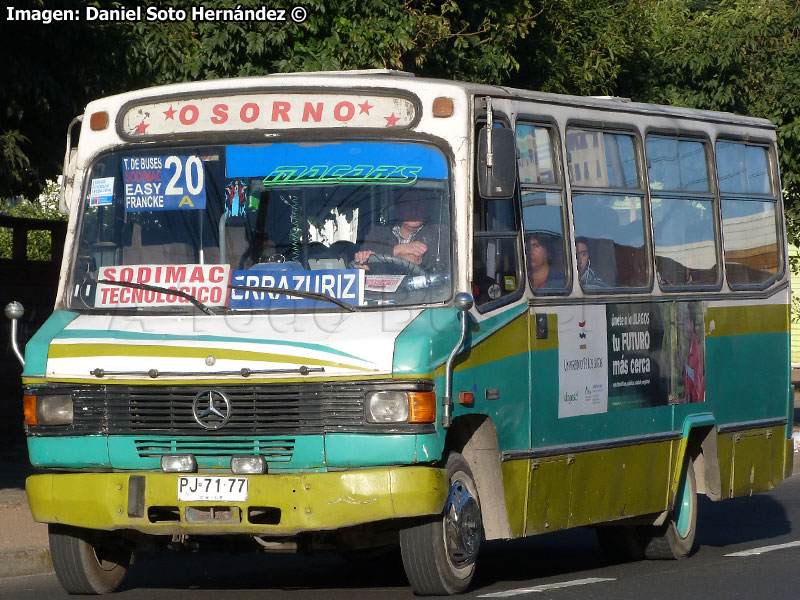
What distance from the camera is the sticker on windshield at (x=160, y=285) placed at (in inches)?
336

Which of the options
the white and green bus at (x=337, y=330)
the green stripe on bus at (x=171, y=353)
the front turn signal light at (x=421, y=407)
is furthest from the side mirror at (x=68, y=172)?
the front turn signal light at (x=421, y=407)

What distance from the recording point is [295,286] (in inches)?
331

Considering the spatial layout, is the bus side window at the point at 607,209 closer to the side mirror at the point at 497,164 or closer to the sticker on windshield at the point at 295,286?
the side mirror at the point at 497,164

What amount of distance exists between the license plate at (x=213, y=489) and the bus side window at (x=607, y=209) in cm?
260

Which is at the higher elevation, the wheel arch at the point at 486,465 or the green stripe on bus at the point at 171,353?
the green stripe on bus at the point at 171,353

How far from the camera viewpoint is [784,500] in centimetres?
1482

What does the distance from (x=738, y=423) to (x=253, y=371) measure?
454 centimetres

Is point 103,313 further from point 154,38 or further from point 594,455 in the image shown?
point 154,38

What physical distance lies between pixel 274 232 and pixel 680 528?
3970 mm

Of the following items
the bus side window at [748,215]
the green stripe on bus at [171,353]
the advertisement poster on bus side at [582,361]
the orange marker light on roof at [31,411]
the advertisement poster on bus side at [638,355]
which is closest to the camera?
the green stripe on bus at [171,353]

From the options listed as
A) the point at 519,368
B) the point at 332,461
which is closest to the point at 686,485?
the point at 519,368

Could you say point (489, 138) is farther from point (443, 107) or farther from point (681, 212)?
point (681, 212)

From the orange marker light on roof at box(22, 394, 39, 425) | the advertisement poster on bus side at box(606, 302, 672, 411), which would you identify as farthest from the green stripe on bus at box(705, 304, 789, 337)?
the orange marker light on roof at box(22, 394, 39, 425)

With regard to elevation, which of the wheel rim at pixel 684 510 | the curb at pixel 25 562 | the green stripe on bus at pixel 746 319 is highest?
the green stripe on bus at pixel 746 319
